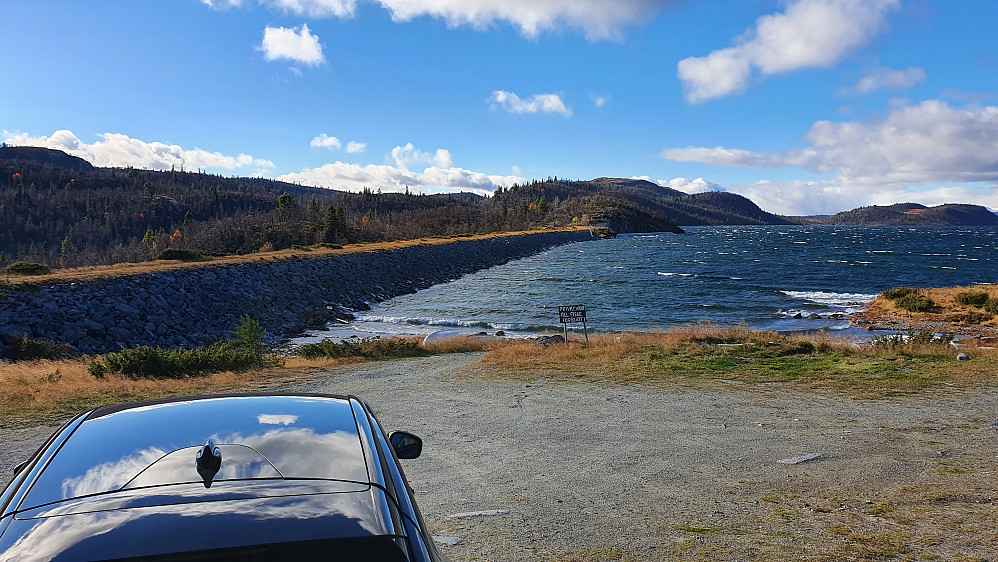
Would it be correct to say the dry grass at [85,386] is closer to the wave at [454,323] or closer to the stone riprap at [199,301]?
the stone riprap at [199,301]

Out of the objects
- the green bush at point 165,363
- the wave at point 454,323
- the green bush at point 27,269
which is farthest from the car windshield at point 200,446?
the green bush at point 27,269

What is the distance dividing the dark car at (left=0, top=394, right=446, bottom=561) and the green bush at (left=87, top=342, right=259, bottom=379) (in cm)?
1481

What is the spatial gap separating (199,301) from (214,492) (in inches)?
1365

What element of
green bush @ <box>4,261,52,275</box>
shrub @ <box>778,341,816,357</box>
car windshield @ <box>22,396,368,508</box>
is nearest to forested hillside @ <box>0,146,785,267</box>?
green bush @ <box>4,261,52,275</box>

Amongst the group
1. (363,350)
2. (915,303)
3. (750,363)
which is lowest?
(363,350)

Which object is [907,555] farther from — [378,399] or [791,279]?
[791,279]

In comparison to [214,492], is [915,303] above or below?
below

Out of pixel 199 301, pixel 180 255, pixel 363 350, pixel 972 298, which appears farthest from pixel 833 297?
pixel 180 255

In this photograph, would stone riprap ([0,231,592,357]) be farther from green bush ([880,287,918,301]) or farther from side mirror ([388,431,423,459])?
green bush ([880,287,918,301])

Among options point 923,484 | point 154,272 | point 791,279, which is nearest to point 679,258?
point 791,279

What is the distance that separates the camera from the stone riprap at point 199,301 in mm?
24953

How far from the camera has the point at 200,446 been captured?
8.41 ft

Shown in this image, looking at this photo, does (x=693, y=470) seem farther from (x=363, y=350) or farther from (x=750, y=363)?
(x=363, y=350)

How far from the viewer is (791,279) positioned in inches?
2362
